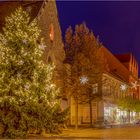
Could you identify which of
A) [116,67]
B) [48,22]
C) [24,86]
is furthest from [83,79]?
[116,67]

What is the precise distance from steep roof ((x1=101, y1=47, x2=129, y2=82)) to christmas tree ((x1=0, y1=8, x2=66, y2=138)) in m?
44.9

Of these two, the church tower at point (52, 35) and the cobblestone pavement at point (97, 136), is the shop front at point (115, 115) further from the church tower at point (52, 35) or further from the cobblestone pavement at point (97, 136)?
the cobblestone pavement at point (97, 136)

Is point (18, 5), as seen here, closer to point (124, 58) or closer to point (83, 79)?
point (83, 79)

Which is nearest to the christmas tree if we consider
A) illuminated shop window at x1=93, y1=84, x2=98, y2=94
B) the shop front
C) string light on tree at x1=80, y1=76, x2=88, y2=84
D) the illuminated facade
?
string light on tree at x1=80, y1=76, x2=88, y2=84

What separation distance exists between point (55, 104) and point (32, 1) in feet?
59.7

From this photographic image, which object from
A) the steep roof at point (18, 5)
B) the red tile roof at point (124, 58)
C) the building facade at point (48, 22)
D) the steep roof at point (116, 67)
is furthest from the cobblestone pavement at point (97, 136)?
the red tile roof at point (124, 58)

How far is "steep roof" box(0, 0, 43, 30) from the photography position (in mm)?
41469

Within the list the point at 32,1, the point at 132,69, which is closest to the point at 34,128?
the point at 32,1

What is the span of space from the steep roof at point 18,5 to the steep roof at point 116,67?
30924 mm

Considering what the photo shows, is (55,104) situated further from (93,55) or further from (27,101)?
(93,55)

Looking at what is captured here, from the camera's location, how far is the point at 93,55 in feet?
152

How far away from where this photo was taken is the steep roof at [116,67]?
245 ft

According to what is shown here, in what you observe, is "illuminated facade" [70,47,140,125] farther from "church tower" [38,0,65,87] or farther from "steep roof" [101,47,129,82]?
"church tower" [38,0,65,87]

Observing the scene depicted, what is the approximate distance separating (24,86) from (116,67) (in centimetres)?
5173
